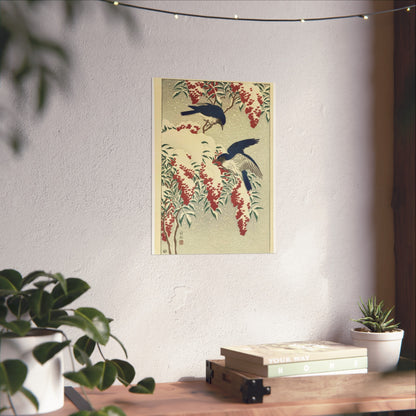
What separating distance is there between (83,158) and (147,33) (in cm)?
46

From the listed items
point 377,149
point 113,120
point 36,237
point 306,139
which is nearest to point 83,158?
point 113,120

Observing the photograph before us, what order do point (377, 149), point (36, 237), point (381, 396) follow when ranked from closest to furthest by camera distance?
point (381, 396) < point (36, 237) < point (377, 149)

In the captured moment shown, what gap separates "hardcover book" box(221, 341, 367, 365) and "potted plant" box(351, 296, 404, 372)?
0.12m

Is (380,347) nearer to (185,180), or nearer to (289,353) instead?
(289,353)

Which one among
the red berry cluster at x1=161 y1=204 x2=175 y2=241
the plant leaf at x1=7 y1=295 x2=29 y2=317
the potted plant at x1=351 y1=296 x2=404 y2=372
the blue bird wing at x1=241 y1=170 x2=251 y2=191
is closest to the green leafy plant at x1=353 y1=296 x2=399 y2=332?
the potted plant at x1=351 y1=296 x2=404 y2=372

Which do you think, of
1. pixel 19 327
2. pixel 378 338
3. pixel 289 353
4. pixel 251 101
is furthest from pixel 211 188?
pixel 19 327

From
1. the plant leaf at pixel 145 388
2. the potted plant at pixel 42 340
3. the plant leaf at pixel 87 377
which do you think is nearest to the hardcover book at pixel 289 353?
the plant leaf at pixel 145 388

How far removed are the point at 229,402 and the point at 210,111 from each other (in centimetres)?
91

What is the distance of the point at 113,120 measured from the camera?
184 cm

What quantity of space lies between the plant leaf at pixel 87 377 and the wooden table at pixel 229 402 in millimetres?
196

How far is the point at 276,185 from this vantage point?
1962 millimetres

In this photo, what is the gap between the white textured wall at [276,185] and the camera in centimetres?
180

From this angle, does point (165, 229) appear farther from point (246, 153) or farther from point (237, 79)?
point (237, 79)

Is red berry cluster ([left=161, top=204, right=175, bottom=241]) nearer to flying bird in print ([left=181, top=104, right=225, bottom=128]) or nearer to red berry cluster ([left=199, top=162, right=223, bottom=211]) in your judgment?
red berry cluster ([left=199, top=162, right=223, bottom=211])
